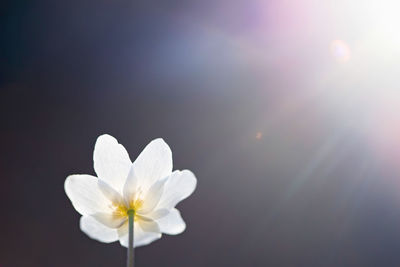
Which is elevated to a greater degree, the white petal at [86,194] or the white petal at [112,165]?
the white petal at [112,165]

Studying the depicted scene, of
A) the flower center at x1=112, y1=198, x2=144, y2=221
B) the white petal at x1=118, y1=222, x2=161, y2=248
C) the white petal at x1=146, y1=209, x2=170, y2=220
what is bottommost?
the white petal at x1=118, y1=222, x2=161, y2=248

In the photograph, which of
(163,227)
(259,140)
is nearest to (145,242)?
(163,227)

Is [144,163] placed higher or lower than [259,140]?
lower

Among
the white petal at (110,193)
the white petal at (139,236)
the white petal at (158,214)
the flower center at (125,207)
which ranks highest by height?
the white petal at (110,193)

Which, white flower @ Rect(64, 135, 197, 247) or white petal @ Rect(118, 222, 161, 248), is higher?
white flower @ Rect(64, 135, 197, 247)

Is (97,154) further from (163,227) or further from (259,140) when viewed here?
(259,140)
